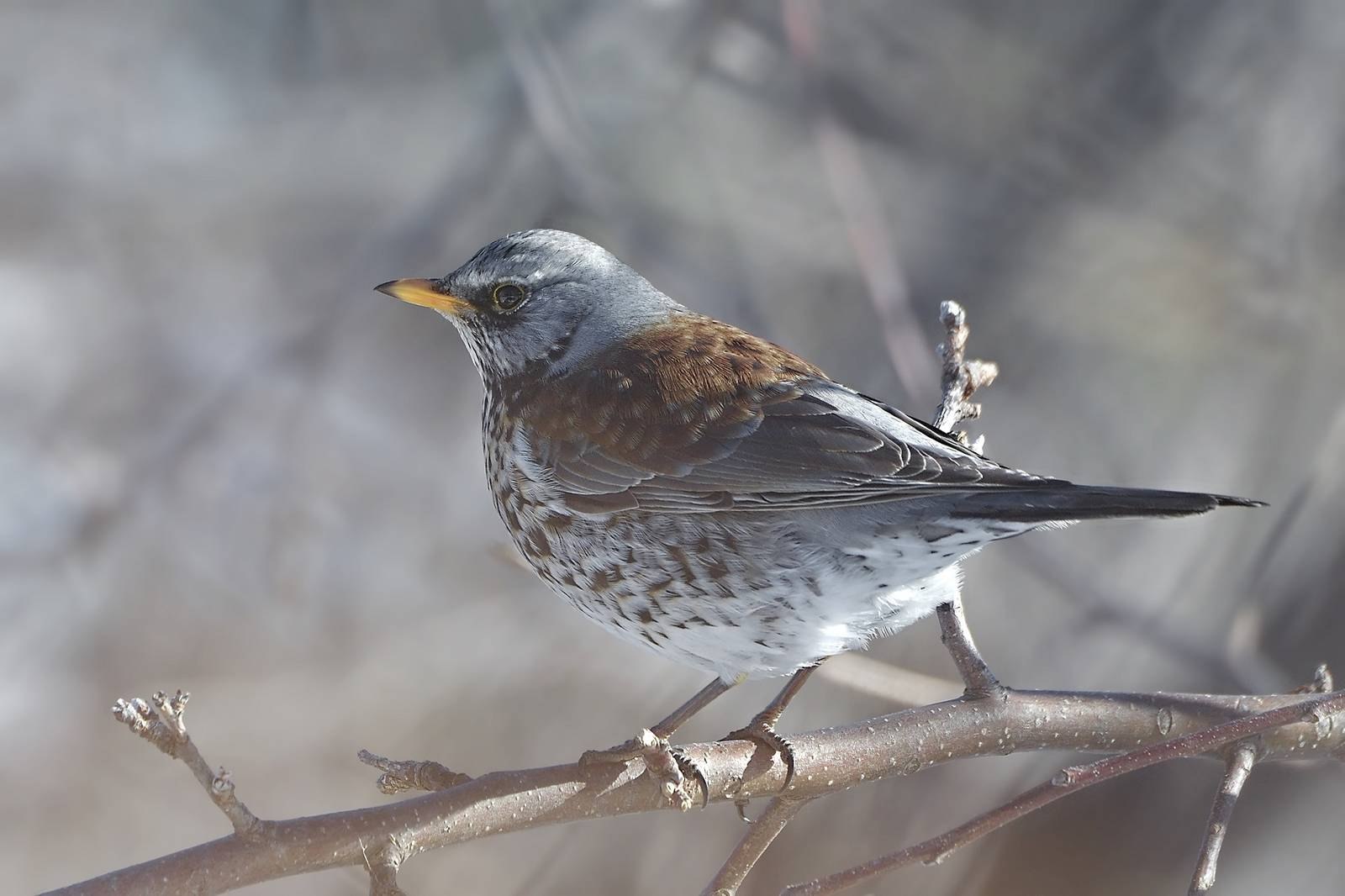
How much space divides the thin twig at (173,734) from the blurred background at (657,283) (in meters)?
1.82

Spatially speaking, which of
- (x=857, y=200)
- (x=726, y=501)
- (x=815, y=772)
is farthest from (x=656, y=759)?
(x=857, y=200)

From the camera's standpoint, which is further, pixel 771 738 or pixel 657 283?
pixel 657 283

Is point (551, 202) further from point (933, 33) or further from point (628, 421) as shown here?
point (628, 421)

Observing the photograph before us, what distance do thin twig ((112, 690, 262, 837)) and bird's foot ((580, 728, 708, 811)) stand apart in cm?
53

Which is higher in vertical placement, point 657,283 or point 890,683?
point 657,283

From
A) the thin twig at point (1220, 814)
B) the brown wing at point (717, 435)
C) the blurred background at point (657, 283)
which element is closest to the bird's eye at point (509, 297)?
the brown wing at point (717, 435)

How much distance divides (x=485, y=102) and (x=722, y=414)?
1.95 m

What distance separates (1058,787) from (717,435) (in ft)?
2.48

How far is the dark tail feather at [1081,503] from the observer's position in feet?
4.57

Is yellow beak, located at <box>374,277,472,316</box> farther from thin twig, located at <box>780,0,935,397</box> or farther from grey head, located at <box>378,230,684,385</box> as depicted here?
thin twig, located at <box>780,0,935,397</box>

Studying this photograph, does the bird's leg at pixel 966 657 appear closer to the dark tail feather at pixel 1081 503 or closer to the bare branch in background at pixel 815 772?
the bare branch in background at pixel 815 772

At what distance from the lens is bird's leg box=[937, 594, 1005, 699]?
80.3 inches

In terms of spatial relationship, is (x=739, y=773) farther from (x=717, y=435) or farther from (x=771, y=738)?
(x=717, y=435)

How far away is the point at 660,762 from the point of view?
1.78m
